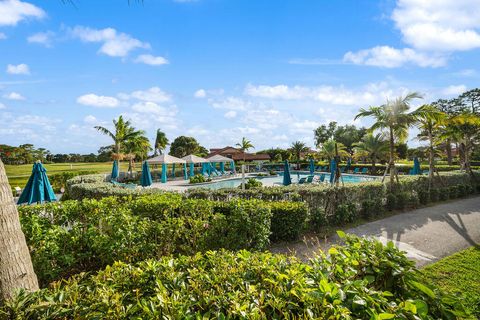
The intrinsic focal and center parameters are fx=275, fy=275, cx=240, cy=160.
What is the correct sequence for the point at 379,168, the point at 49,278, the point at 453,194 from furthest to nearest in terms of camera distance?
the point at 379,168 < the point at 453,194 < the point at 49,278

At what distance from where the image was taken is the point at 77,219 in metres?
5.29

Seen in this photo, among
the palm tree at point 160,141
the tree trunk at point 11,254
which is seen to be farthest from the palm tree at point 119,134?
the tree trunk at point 11,254

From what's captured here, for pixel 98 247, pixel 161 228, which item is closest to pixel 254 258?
pixel 161 228

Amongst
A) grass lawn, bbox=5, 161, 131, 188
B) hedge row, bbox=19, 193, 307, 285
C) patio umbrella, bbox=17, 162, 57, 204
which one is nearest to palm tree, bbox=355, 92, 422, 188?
hedge row, bbox=19, 193, 307, 285

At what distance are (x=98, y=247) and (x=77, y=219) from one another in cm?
89

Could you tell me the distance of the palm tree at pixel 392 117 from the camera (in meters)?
12.4

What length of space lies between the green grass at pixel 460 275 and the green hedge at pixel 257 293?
111 inches

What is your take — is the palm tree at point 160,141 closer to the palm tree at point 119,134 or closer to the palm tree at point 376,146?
the palm tree at point 119,134

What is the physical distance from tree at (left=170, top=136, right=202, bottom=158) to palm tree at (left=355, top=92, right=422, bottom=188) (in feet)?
162

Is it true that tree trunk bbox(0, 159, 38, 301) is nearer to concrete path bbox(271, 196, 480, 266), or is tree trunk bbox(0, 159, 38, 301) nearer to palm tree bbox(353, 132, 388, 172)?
concrete path bbox(271, 196, 480, 266)

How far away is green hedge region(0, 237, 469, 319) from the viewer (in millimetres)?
1717

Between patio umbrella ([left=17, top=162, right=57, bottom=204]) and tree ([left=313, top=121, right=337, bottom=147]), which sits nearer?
patio umbrella ([left=17, top=162, right=57, bottom=204])

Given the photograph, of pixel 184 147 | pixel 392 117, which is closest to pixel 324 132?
pixel 184 147

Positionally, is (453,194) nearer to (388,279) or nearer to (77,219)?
(388,279)
